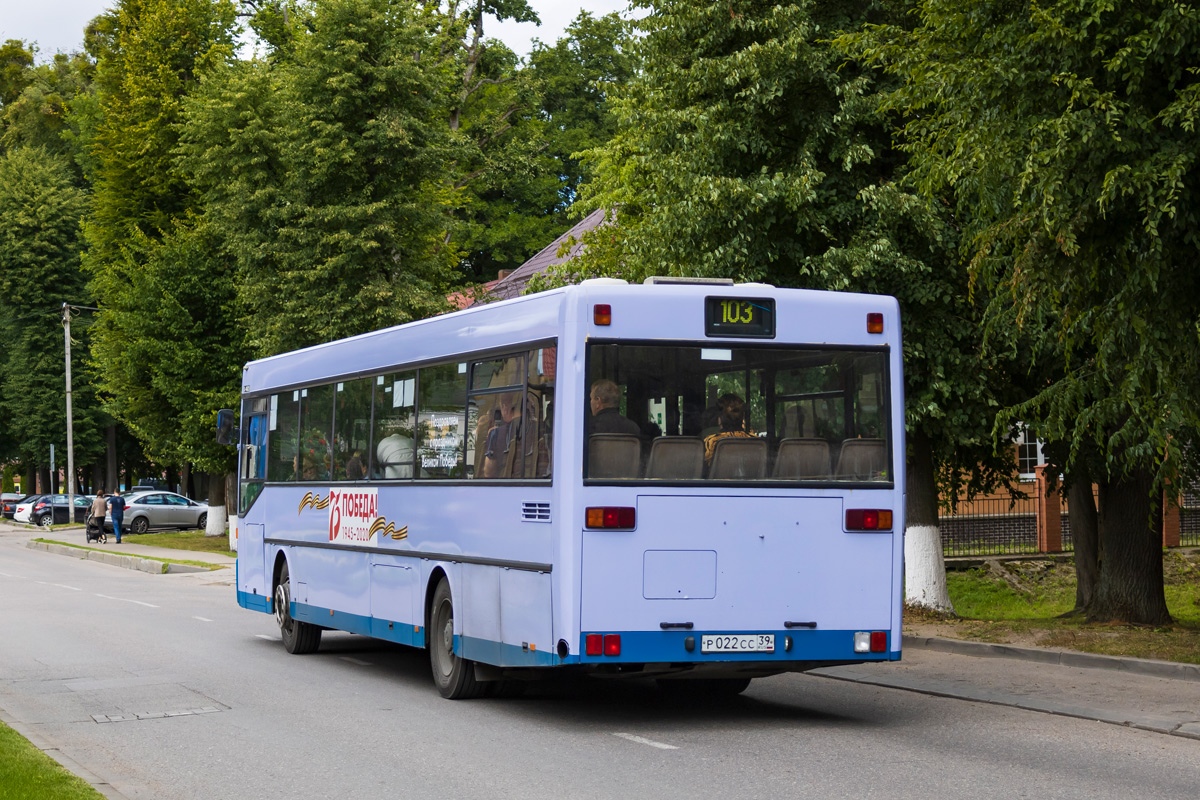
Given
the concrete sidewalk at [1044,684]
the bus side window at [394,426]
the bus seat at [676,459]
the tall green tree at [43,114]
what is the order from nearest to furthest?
the bus seat at [676,459] < the concrete sidewalk at [1044,684] < the bus side window at [394,426] < the tall green tree at [43,114]

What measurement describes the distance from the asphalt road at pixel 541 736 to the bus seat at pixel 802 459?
177 centimetres

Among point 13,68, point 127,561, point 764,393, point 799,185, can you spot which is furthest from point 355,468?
point 13,68

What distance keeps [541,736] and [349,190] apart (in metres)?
22.6

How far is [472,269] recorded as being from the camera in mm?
63406

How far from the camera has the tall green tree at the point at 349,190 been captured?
3061 centimetres

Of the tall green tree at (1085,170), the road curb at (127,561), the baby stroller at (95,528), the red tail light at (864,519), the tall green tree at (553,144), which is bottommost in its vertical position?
the road curb at (127,561)

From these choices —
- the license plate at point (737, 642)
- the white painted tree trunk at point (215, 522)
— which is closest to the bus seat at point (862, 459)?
the license plate at point (737, 642)

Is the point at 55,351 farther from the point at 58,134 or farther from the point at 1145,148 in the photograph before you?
the point at 1145,148

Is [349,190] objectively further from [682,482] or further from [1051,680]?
[682,482]

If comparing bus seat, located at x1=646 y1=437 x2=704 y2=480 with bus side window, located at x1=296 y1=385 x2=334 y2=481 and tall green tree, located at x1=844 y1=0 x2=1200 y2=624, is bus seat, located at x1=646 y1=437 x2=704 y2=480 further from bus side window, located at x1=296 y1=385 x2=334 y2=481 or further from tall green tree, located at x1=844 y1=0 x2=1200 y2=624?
bus side window, located at x1=296 y1=385 x2=334 y2=481

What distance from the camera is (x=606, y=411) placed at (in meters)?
10.2

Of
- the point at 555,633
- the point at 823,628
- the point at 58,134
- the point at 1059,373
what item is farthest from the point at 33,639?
the point at 58,134

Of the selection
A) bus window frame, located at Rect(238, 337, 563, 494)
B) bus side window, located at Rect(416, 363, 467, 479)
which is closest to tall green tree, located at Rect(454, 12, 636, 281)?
bus window frame, located at Rect(238, 337, 563, 494)

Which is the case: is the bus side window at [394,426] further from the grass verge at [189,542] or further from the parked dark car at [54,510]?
the parked dark car at [54,510]
